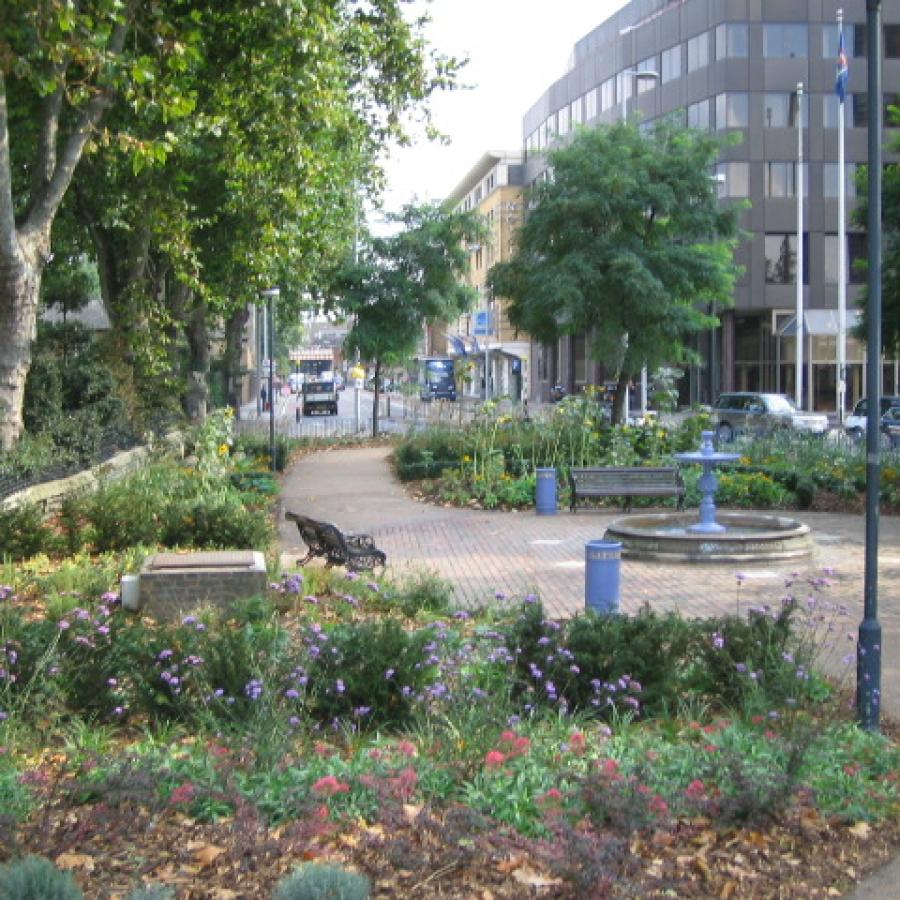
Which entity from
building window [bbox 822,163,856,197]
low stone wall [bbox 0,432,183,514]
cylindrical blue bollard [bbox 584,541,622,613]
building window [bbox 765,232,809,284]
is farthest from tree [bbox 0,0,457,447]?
building window [bbox 822,163,856,197]

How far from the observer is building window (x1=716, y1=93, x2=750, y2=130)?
59.2 meters

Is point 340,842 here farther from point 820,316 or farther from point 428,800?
point 820,316

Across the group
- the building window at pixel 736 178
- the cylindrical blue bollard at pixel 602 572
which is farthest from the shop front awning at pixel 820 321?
the cylindrical blue bollard at pixel 602 572

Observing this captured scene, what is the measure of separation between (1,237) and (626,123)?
23379 mm

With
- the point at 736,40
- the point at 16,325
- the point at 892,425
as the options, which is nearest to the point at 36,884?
the point at 16,325

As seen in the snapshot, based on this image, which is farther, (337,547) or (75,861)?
(337,547)

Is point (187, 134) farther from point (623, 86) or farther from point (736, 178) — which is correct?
point (623, 86)

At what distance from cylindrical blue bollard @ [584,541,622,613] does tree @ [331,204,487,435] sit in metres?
31.5

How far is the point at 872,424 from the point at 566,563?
25.1ft

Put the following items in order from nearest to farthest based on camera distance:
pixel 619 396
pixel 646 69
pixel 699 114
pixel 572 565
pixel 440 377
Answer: pixel 572 565, pixel 619 396, pixel 699 114, pixel 646 69, pixel 440 377

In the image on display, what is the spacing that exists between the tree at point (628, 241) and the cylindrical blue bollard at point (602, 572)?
2384 centimetres

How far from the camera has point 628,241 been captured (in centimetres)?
3494

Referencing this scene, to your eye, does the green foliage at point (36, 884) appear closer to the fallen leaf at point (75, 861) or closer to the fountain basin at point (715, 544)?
the fallen leaf at point (75, 861)

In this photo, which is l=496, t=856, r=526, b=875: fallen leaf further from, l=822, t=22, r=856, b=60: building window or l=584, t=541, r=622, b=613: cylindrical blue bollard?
l=822, t=22, r=856, b=60: building window
